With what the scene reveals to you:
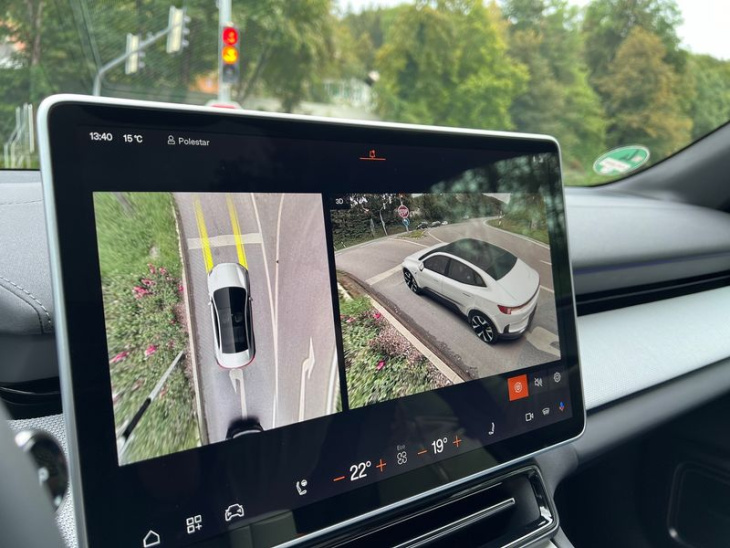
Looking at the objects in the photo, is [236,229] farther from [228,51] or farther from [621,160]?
[228,51]

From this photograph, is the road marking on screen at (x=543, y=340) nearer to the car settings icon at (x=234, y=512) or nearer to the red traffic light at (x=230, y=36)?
the car settings icon at (x=234, y=512)

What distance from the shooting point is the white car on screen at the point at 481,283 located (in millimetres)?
1239

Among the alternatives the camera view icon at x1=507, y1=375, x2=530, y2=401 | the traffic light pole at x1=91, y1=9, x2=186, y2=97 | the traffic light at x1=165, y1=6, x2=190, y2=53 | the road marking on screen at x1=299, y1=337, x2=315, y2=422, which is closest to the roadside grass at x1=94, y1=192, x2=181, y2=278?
the road marking on screen at x1=299, y1=337, x2=315, y2=422

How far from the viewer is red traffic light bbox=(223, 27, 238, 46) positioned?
532 centimetres

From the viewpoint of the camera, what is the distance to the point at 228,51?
5.27 meters

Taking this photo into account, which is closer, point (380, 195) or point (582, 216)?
point (380, 195)

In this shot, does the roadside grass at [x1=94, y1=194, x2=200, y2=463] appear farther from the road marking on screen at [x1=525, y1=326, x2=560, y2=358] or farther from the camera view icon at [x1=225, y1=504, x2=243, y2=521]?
the road marking on screen at [x1=525, y1=326, x2=560, y2=358]

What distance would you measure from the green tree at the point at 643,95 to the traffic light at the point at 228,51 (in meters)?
3.31

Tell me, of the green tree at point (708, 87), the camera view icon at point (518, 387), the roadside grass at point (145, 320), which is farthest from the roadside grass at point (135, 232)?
the green tree at point (708, 87)

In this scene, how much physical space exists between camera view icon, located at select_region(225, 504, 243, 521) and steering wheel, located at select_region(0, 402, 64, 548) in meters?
0.37

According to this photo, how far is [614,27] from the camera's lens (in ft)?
12.1

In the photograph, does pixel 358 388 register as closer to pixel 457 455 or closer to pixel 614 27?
pixel 457 455

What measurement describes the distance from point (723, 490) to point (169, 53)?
22.1ft

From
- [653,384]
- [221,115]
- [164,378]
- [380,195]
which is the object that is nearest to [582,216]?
[653,384]
